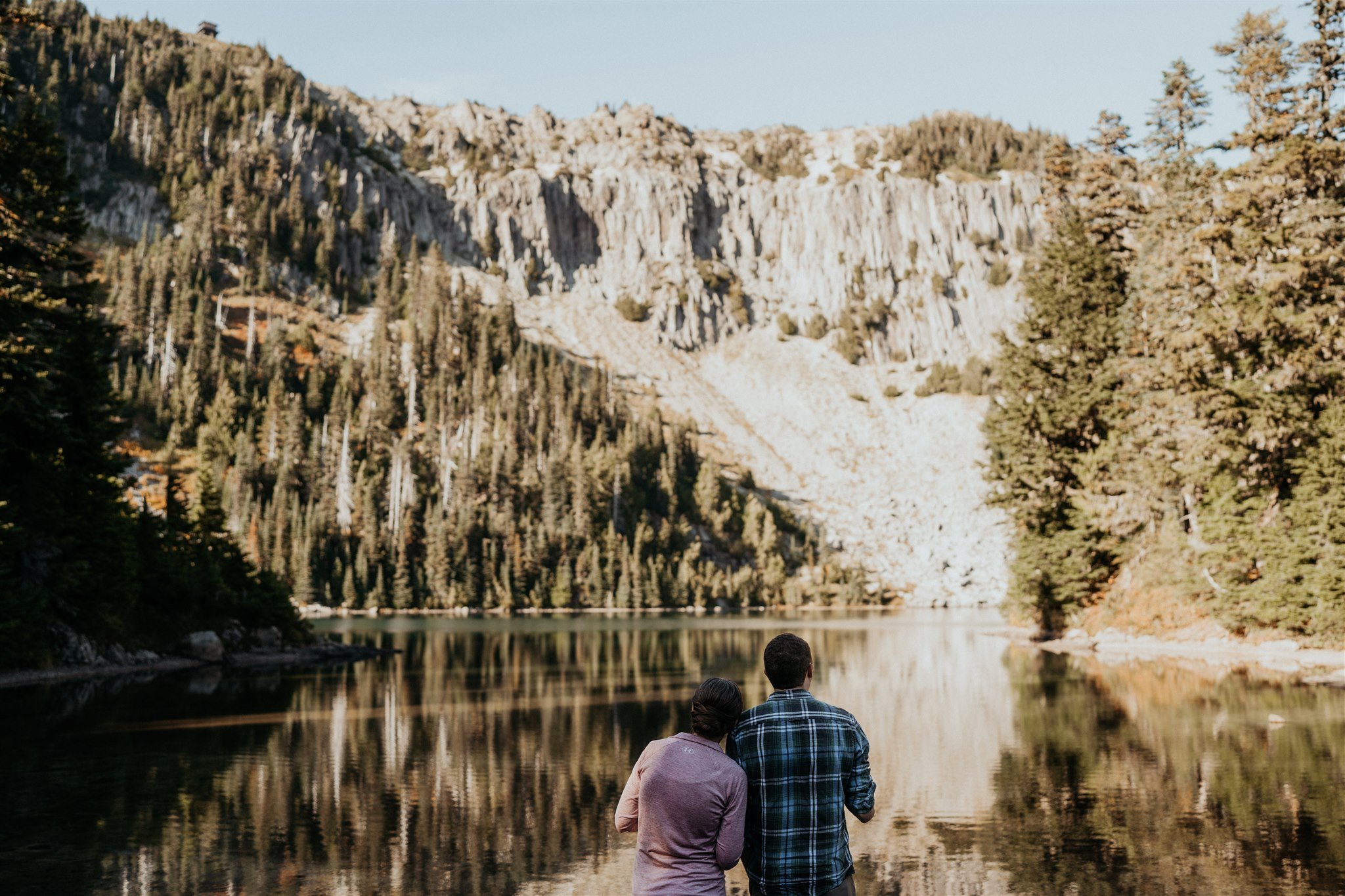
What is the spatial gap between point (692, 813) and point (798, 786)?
672mm

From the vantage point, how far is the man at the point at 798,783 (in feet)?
19.5

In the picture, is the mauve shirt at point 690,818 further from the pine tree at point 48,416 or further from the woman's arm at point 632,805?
the pine tree at point 48,416

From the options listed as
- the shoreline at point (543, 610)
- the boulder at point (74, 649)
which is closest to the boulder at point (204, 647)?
the boulder at point (74, 649)

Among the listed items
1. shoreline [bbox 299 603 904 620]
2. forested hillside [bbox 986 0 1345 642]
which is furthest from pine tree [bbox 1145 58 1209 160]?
shoreline [bbox 299 603 904 620]

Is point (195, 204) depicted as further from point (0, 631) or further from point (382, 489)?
point (0, 631)

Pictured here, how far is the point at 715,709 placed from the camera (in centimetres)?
585

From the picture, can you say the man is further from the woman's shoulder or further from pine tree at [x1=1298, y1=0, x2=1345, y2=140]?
pine tree at [x1=1298, y1=0, x2=1345, y2=140]

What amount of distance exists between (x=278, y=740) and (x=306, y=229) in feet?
603

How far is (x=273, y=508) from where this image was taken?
11712 centimetres

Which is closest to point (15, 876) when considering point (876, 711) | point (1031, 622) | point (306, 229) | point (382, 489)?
point (876, 711)

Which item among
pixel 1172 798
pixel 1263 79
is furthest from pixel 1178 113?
pixel 1172 798

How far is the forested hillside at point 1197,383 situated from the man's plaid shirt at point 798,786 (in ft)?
108

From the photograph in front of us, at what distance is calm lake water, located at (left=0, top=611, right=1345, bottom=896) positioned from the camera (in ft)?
35.4

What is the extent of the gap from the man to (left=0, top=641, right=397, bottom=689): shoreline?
3270cm
